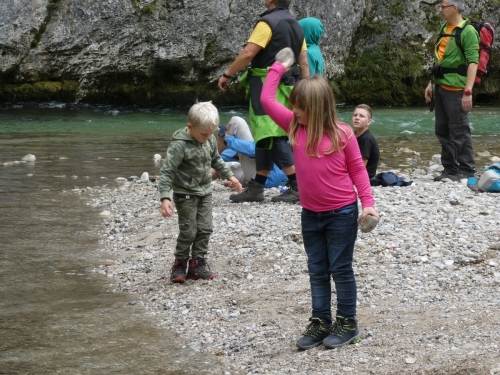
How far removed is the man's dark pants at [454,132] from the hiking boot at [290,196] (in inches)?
105

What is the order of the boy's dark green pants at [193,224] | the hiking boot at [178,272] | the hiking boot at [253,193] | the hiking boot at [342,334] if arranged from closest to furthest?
the hiking boot at [342,334]
the boy's dark green pants at [193,224]
the hiking boot at [178,272]
the hiking boot at [253,193]

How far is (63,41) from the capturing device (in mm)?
21656

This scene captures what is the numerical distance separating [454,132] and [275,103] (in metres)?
5.60

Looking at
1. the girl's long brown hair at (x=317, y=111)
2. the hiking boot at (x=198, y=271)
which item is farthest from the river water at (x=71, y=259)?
the girl's long brown hair at (x=317, y=111)

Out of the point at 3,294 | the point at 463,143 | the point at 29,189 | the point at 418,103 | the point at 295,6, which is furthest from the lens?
the point at 418,103

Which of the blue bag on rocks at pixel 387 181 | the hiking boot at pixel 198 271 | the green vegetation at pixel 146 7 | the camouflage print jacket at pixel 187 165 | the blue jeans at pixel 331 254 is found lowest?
the hiking boot at pixel 198 271

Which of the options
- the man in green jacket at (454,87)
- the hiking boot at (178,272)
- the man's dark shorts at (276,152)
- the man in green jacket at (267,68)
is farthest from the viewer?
the man in green jacket at (454,87)

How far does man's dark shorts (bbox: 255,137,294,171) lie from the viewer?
26.8 ft

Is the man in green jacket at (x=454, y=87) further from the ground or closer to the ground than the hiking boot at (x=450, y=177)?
further from the ground

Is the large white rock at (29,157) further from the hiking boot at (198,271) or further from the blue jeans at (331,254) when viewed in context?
the blue jeans at (331,254)

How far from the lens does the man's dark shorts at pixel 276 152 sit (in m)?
8.16

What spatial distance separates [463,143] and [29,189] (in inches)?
Result: 232

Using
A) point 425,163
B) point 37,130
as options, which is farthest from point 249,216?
point 37,130

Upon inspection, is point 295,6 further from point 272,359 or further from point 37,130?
point 272,359
